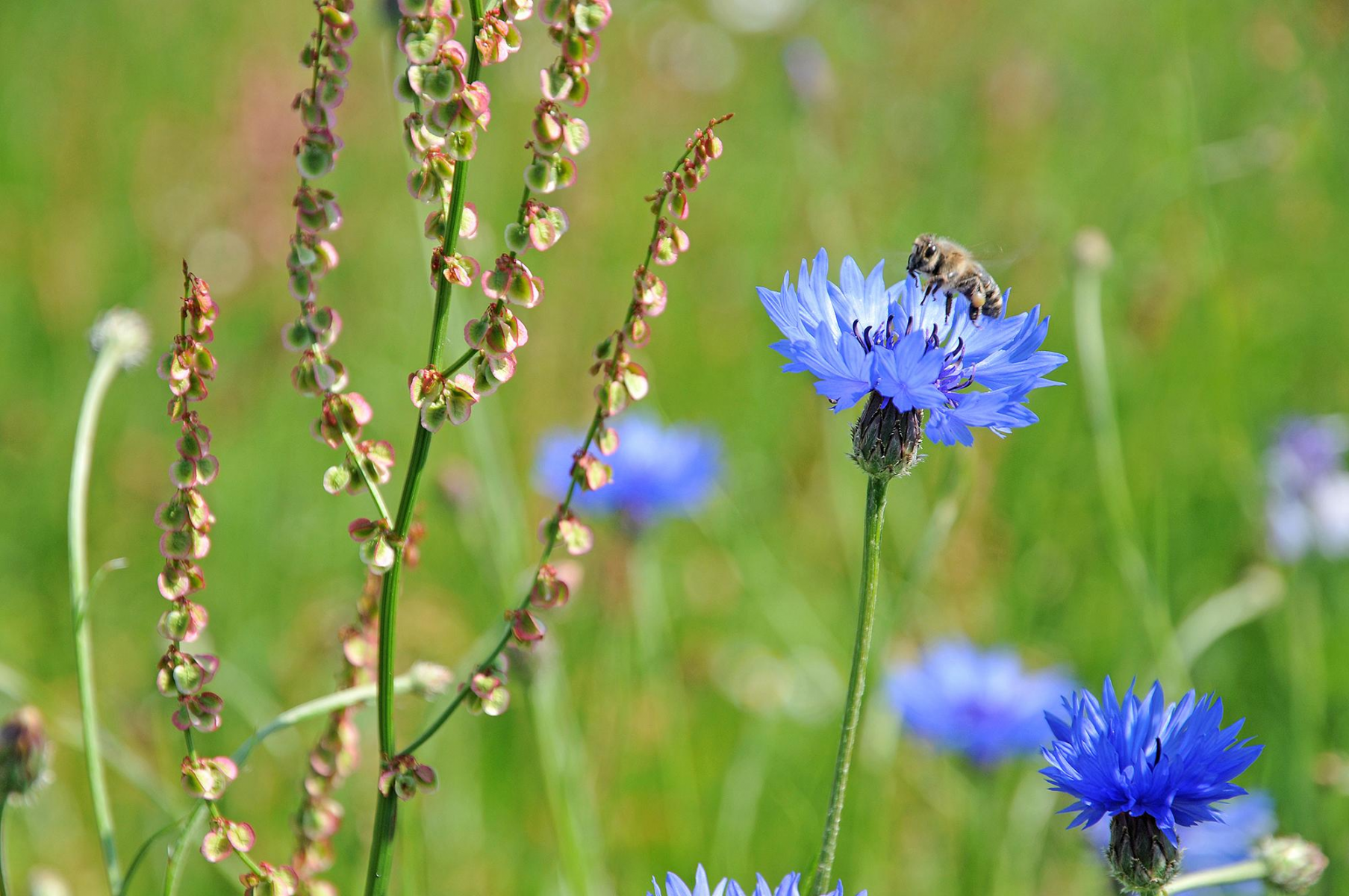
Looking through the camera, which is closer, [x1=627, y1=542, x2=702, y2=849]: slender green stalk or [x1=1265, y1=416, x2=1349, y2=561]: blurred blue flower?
[x1=627, y1=542, x2=702, y2=849]: slender green stalk

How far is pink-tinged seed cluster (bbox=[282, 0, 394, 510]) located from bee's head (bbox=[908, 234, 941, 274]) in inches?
28.7

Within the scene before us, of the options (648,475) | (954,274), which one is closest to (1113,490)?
(954,274)

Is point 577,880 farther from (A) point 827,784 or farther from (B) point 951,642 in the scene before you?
(B) point 951,642

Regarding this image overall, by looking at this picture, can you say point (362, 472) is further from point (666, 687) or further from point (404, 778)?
point (666, 687)

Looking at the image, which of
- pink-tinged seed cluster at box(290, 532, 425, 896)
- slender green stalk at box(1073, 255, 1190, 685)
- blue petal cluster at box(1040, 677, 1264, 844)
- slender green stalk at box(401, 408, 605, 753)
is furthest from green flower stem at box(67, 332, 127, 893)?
slender green stalk at box(1073, 255, 1190, 685)

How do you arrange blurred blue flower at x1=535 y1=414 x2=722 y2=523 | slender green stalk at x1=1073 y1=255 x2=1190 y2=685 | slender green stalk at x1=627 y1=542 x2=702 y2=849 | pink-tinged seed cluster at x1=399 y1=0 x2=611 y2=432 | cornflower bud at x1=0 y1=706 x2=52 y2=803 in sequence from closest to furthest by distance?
pink-tinged seed cluster at x1=399 y1=0 x2=611 y2=432, cornflower bud at x1=0 y1=706 x2=52 y2=803, slender green stalk at x1=1073 y1=255 x2=1190 y2=685, slender green stalk at x1=627 y1=542 x2=702 y2=849, blurred blue flower at x1=535 y1=414 x2=722 y2=523

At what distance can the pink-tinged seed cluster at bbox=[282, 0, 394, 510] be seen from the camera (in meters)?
0.67

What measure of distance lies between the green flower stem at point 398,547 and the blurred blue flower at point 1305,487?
1778mm

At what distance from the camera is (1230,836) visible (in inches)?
60.0

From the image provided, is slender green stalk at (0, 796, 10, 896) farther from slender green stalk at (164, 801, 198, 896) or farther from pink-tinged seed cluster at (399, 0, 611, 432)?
pink-tinged seed cluster at (399, 0, 611, 432)

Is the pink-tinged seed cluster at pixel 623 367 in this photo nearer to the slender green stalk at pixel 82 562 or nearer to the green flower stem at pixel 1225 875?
the slender green stalk at pixel 82 562

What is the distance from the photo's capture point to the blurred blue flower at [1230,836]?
1.42 m

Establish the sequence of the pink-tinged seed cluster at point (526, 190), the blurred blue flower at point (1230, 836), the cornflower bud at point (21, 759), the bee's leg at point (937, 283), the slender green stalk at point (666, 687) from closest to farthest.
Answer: the pink-tinged seed cluster at point (526, 190)
the cornflower bud at point (21, 759)
the bee's leg at point (937, 283)
the blurred blue flower at point (1230, 836)
the slender green stalk at point (666, 687)

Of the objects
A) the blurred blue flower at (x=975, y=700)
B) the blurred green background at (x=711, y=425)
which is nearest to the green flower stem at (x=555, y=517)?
the blurred green background at (x=711, y=425)
